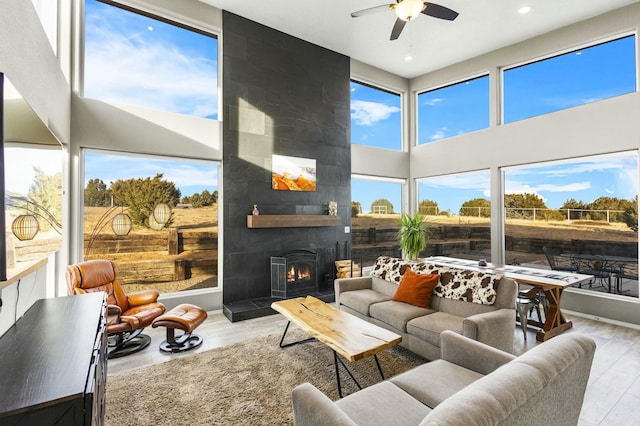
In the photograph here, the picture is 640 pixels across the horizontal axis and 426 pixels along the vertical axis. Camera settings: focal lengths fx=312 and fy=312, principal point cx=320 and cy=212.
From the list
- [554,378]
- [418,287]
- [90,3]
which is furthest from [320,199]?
[554,378]

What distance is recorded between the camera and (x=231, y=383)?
262 cm

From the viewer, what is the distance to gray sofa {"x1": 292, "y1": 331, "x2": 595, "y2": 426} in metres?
1.05

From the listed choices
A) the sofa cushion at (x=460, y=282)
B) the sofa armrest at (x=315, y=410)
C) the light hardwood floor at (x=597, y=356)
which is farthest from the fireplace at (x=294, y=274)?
the sofa armrest at (x=315, y=410)

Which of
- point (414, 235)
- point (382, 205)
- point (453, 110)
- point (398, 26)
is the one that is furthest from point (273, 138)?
point (453, 110)

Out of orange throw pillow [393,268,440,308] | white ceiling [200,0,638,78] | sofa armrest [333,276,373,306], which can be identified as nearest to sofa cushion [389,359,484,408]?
orange throw pillow [393,268,440,308]

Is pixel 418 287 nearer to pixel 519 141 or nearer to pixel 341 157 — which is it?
pixel 341 157

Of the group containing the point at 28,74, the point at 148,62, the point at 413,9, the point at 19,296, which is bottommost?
the point at 19,296

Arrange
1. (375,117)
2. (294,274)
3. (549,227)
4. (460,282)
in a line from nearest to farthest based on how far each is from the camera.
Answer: (460,282)
(549,227)
(294,274)
(375,117)

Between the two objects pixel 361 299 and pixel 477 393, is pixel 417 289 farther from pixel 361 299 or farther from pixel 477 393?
pixel 477 393

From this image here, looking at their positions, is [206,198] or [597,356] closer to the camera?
[597,356]

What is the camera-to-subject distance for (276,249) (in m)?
5.10

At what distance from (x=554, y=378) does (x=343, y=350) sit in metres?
1.31

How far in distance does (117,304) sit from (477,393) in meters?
3.60

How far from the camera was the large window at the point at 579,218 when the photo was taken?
13.9 ft
